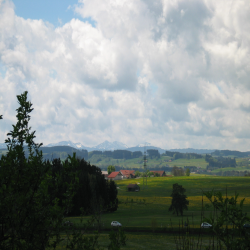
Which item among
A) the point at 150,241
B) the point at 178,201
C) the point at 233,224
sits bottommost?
the point at 150,241

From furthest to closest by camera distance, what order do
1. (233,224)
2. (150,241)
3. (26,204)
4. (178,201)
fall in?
1. (178,201)
2. (150,241)
3. (26,204)
4. (233,224)

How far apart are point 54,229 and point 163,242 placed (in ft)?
111

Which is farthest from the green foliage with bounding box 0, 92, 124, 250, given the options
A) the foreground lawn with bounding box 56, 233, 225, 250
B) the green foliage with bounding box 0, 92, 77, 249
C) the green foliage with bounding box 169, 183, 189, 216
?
the green foliage with bounding box 169, 183, 189, 216

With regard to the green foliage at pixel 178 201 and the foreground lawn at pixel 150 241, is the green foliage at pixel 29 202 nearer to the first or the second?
the foreground lawn at pixel 150 241

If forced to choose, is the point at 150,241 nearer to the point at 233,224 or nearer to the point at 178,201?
the point at 178,201

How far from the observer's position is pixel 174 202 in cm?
6162

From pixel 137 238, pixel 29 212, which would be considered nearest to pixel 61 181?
pixel 29 212

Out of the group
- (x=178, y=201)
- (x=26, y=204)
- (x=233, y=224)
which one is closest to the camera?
(x=233, y=224)

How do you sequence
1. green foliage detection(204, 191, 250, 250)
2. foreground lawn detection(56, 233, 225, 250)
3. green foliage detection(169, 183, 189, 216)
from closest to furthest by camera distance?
green foliage detection(204, 191, 250, 250), foreground lawn detection(56, 233, 225, 250), green foliage detection(169, 183, 189, 216)

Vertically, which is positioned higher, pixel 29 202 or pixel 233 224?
pixel 29 202

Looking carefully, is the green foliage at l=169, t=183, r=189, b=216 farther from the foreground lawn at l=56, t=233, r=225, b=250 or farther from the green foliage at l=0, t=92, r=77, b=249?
the green foliage at l=0, t=92, r=77, b=249

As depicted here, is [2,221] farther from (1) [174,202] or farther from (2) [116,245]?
(1) [174,202]

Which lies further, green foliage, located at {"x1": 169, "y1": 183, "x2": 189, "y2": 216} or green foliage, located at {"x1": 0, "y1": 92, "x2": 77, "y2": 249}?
green foliage, located at {"x1": 169, "y1": 183, "x2": 189, "y2": 216}

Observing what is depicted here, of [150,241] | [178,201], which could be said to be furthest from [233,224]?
[178,201]
